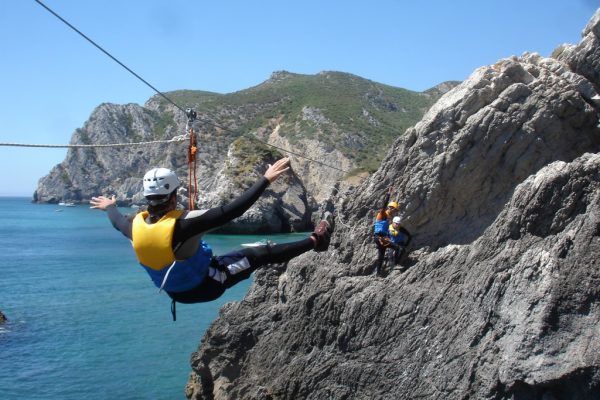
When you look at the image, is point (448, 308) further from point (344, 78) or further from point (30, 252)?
point (344, 78)

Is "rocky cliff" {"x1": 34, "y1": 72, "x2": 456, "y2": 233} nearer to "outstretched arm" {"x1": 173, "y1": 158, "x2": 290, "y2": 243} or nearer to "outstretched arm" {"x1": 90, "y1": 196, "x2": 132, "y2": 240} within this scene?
"outstretched arm" {"x1": 90, "y1": 196, "x2": 132, "y2": 240}

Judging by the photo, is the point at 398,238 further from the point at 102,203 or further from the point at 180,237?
the point at 180,237

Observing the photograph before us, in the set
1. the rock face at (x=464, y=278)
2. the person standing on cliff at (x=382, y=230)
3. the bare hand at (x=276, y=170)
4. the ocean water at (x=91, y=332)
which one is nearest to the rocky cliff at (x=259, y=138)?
the ocean water at (x=91, y=332)

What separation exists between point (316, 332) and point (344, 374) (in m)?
1.66

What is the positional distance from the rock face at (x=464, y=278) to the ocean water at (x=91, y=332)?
14.4ft

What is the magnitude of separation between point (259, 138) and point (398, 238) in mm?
106194

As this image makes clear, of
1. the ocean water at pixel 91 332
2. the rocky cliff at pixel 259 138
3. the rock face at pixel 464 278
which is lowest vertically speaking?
the ocean water at pixel 91 332

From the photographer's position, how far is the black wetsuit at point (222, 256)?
5.96m

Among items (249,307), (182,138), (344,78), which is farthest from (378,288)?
(344,78)

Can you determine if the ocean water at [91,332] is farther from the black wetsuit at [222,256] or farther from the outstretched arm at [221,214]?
the outstretched arm at [221,214]

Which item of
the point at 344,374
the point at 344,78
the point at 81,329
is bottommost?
the point at 81,329

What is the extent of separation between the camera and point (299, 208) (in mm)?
80375

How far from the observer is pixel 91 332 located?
3002 centimetres

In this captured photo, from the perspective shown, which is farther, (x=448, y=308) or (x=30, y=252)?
(x=30, y=252)
